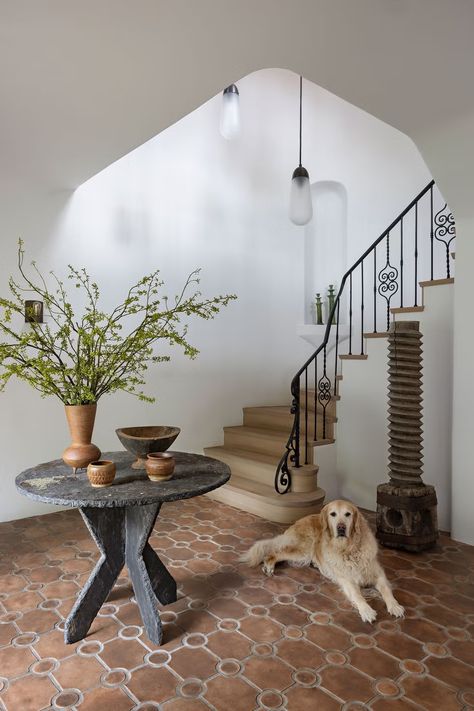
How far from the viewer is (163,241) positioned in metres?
4.86

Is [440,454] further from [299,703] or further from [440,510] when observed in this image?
[299,703]

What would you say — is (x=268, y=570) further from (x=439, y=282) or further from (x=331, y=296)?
(x=331, y=296)

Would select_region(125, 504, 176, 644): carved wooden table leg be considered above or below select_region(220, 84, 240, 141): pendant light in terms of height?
below

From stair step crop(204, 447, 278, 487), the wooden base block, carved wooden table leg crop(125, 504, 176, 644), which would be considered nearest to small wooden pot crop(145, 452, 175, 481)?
carved wooden table leg crop(125, 504, 176, 644)

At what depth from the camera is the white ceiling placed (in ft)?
6.73

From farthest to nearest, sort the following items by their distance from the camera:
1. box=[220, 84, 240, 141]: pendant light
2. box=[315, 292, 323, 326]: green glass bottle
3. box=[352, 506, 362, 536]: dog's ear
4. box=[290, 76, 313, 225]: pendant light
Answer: box=[315, 292, 323, 326]: green glass bottle
box=[290, 76, 313, 225]: pendant light
box=[220, 84, 240, 141]: pendant light
box=[352, 506, 362, 536]: dog's ear

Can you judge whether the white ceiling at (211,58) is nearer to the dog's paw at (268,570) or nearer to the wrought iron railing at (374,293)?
the wrought iron railing at (374,293)

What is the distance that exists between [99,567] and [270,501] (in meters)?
1.80

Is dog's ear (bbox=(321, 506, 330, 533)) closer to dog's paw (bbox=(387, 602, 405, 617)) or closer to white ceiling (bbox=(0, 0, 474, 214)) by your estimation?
dog's paw (bbox=(387, 602, 405, 617))

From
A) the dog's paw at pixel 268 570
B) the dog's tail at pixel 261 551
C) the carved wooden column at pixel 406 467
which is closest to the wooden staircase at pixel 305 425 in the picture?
the carved wooden column at pixel 406 467

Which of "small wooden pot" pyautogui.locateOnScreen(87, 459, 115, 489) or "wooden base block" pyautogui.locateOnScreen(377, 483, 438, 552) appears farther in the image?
"wooden base block" pyautogui.locateOnScreen(377, 483, 438, 552)

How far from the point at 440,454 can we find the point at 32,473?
115 inches

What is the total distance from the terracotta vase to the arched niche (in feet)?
13.8

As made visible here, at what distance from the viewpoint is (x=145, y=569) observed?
2.34 metres
